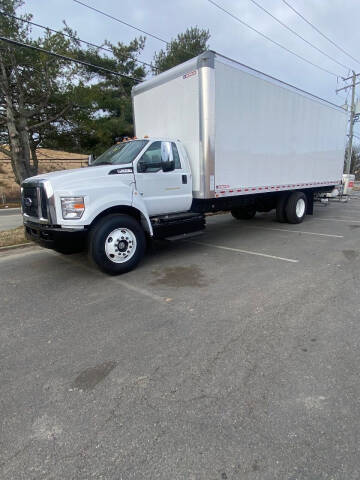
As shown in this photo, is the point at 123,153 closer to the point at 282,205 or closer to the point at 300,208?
the point at 282,205

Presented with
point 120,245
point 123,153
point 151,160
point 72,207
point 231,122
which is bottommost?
point 120,245

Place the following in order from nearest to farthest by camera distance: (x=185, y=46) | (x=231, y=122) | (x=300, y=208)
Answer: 1. (x=231, y=122)
2. (x=300, y=208)
3. (x=185, y=46)

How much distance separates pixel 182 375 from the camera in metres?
2.54

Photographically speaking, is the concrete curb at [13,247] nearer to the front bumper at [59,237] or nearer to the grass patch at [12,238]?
the grass patch at [12,238]

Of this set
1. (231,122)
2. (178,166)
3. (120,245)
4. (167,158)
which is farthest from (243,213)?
(120,245)

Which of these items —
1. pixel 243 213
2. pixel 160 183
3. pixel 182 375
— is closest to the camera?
pixel 182 375

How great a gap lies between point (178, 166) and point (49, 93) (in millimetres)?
11033

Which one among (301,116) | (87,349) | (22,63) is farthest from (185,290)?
(22,63)

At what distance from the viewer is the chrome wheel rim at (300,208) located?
9742 millimetres

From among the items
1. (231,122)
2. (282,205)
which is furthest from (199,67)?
(282,205)

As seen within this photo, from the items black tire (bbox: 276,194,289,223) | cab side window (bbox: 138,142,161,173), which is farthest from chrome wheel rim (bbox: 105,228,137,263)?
black tire (bbox: 276,194,289,223)

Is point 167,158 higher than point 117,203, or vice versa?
point 167,158

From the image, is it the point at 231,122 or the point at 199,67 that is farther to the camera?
the point at 231,122

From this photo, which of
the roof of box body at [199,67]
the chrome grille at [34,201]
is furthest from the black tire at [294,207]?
the chrome grille at [34,201]
